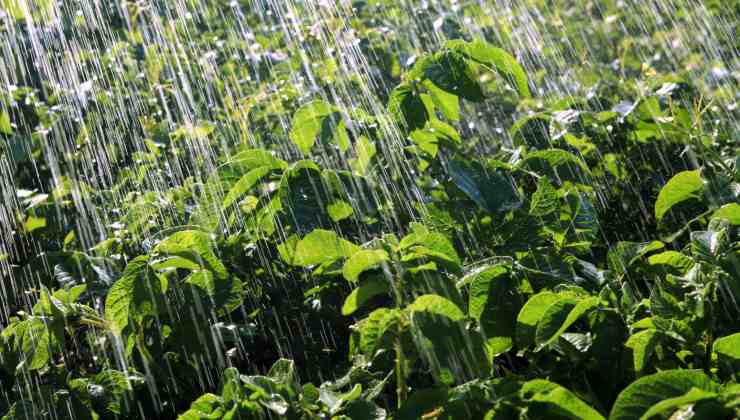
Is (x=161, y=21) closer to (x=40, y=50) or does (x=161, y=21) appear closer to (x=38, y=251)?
(x=40, y=50)

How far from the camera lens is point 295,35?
10.7 feet

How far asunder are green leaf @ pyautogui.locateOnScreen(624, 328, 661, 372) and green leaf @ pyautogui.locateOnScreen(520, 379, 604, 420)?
14 cm

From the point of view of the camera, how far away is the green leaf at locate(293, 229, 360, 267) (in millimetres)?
1042

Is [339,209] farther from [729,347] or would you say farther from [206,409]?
[729,347]

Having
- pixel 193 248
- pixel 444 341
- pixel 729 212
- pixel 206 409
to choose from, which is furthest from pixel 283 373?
pixel 729 212

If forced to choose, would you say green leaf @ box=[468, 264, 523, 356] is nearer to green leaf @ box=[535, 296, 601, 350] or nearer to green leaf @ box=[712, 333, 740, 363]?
green leaf @ box=[535, 296, 601, 350]

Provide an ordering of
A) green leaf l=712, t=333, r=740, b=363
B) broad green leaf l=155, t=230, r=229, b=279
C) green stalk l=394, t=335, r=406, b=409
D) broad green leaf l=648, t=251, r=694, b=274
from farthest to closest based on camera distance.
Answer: broad green leaf l=155, t=230, r=229, b=279, broad green leaf l=648, t=251, r=694, b=274, green stalk l=394, t=335, r=406, b=409, green leaf l=712, t=333, r=740, b=363

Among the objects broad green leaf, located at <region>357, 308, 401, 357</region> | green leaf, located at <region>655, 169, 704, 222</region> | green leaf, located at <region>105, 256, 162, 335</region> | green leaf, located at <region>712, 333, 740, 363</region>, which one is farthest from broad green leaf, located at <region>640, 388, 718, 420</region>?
green leaf, located at <region>105, 256, 162, 335</region>

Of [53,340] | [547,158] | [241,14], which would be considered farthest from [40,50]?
[547,158]

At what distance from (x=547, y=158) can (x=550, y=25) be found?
285 centimetres

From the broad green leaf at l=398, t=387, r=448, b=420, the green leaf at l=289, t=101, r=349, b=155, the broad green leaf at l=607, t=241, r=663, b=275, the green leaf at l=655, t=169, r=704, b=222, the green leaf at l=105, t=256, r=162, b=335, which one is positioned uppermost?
the green leaf at l=289, t=101, r=349, b=155

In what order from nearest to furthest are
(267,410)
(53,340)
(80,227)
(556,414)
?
(556,414) < (267,410) < (53,340) < (80,227)

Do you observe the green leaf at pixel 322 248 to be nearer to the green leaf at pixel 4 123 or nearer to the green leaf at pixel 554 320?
the green leaf at pixel 554 320

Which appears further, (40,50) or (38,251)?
(40,50)
